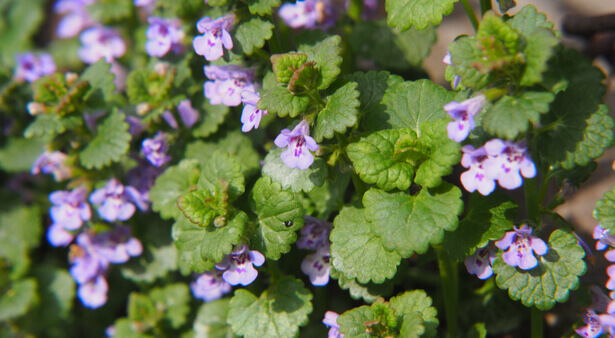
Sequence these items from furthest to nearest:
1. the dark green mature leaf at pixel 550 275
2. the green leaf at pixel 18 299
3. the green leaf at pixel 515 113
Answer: the green leaf at pixel 18 299 → the dark green mature leaf at pixel 550 275 → the green leaf at pixel 515 113

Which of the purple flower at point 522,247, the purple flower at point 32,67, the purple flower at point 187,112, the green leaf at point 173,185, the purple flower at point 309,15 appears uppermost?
the purple flower at point 309,15

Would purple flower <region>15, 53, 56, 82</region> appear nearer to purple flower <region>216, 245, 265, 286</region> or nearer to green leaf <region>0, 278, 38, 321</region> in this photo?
green leaf <region>0, 278, 38, 321</region>

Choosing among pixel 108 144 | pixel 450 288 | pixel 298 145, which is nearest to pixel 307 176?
pixel 298 145

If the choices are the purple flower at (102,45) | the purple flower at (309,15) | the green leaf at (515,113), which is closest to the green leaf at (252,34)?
the purple flower at (309,15)

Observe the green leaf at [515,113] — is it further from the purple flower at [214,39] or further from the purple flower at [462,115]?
the purple flower at [214,39]

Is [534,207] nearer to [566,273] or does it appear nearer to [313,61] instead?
[566,273]

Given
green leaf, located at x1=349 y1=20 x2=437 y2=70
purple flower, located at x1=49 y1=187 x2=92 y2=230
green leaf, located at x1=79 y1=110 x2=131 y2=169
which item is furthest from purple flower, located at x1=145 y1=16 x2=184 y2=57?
green leaf, located at x1=349 y1=20 x2=437 y2=70
